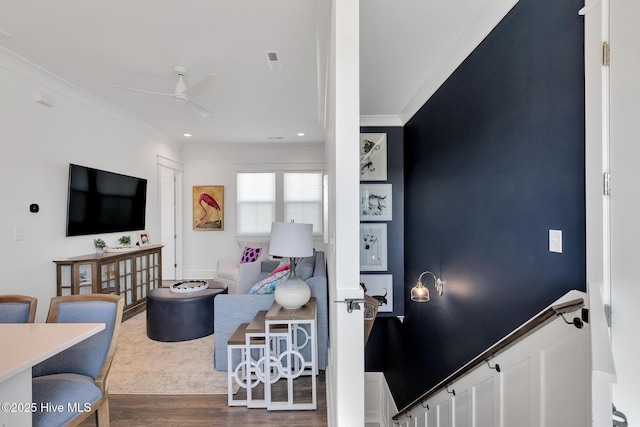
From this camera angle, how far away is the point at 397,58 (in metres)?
2.46

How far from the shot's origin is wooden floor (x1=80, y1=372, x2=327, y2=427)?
73.5 inches

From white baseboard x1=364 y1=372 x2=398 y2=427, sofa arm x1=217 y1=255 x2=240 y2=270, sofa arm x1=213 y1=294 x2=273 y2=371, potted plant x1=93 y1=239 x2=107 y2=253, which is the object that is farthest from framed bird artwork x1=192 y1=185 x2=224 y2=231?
white baseboard x1=364 y1=372 x2=398 y2=427

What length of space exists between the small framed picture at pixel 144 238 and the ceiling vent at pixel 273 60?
3352 millimetres

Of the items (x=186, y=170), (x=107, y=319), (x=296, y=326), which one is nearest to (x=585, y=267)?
(x=296, y=326)

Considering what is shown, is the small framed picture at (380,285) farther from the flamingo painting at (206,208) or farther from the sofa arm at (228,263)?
the flamingo painting at (206,208)

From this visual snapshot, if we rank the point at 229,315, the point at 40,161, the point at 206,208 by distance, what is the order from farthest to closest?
1. the point at 206,208
2. the point at 40,161
3. the point at 229,315

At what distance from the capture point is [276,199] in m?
5.98

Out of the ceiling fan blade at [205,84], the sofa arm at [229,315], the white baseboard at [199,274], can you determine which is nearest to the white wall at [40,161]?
the ceiling fan blade at [205,84]

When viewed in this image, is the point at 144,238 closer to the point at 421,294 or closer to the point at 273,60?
the point at 273,60

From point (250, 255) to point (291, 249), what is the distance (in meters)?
2.66

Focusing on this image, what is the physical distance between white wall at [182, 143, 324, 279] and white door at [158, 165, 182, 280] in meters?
0.15

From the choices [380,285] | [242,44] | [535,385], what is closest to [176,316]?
[380,285]

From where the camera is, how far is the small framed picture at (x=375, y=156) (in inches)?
154

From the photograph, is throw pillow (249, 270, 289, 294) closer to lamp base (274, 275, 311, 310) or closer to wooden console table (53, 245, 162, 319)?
lamp base (274, 275, 311, 310)
